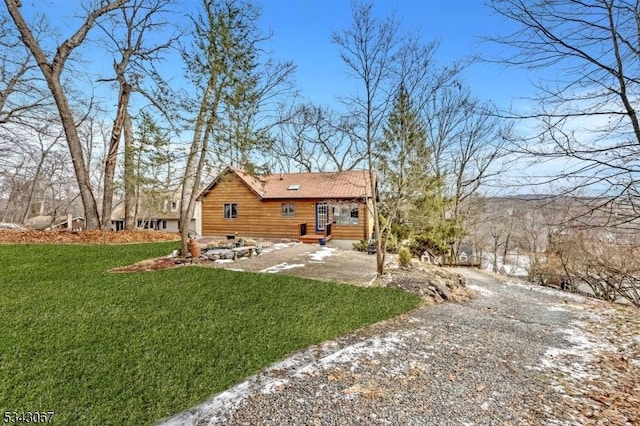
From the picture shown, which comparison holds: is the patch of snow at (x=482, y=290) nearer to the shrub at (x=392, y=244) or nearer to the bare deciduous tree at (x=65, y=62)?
the shrub at (x=392, y=244)

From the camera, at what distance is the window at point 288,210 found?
15.5 m

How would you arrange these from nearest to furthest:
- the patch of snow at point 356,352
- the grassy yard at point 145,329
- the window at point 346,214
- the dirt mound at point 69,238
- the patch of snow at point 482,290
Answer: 1. the grassy yard at point 145,329
2. the patch of snow at point 356,352
3. the patch of snow at point 482,290
4. the dirt mound at point 69,238
5. the window at point 346,214

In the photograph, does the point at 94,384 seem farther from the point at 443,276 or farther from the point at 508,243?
the point at 508,243

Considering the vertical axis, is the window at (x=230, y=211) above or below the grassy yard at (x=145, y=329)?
above

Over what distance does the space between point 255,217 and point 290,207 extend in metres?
2.02

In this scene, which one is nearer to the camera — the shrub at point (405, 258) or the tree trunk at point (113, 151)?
the shrub at point (405, 258)

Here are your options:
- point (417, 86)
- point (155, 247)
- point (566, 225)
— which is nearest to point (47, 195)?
point (155, 247)

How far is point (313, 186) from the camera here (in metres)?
15.9

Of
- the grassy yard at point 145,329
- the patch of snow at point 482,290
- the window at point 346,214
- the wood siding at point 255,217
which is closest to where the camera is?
the grassy yard at point 145,329

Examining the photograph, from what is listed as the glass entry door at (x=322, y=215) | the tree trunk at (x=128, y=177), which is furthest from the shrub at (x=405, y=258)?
the tree trunk at (x=128, y=177)

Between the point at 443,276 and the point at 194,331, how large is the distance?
251 inches

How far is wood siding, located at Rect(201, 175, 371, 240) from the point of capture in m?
15.0

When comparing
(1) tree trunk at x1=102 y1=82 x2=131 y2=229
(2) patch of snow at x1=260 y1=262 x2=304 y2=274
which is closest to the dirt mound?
(1) tree trunk at x1=102 y1=82 x2=131 y2=229

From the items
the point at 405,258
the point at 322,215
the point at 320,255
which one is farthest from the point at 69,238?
the point at 405,258
